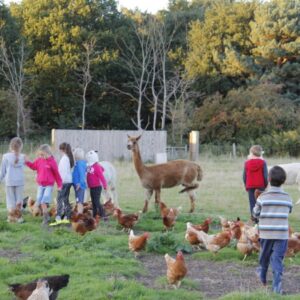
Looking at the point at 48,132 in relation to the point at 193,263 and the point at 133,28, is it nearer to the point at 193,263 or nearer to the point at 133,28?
the point at 133,28

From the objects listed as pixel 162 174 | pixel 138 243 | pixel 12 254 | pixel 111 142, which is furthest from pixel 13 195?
pixel 111 142

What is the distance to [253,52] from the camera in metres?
45.0

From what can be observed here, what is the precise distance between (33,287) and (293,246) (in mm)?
4172

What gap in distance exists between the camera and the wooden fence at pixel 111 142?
32.5 meters

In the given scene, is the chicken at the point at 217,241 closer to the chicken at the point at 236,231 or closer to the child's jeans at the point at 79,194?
the chicken at the point at 236,231

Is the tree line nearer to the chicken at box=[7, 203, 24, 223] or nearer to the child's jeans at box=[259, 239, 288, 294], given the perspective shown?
the chicken at box=[7, 203, 24, 223]

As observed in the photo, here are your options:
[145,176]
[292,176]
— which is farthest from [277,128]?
[145,176]

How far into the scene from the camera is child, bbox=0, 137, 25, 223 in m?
12.3

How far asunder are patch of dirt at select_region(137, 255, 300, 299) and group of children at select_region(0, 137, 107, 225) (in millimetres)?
3514

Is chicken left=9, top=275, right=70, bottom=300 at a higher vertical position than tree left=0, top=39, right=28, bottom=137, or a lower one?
lower

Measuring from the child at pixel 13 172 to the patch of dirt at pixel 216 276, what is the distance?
423 cm

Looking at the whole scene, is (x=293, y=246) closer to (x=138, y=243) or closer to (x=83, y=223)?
(x=138, y=243)

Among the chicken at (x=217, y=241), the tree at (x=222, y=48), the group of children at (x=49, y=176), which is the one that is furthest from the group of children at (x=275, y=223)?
the tree at (x=222, y=48)

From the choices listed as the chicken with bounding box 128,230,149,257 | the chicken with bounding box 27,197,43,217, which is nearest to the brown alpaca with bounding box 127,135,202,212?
the chicken with bounding box 27,197,43,217
